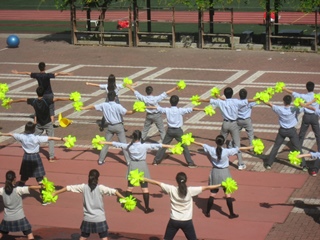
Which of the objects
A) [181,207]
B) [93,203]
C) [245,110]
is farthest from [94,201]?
[245,110]

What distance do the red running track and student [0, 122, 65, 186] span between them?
25192mm

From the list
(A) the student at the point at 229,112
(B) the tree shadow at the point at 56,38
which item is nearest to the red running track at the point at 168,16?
(B) the tree shadow at the point at 56,38

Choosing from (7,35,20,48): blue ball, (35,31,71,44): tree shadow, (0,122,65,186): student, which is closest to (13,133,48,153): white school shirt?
(0,122,65,186): student

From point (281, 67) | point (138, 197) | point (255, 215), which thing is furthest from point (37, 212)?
point (281, 67)

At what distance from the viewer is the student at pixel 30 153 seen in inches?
579

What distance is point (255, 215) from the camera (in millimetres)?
14273

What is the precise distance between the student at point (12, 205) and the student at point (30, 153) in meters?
2.33

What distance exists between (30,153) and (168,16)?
29816 millimetres

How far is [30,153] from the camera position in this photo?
15.0 metres

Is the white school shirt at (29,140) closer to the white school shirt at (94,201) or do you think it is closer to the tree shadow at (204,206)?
the white school shirt at (94,201)

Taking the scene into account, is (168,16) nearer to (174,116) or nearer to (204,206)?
(174,116)

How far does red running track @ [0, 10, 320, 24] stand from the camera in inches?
1634

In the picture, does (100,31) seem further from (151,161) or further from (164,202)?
(164,202)

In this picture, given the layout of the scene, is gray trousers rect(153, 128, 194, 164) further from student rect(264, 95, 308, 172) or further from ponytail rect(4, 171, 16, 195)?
ponytail rect(4, 171, 16, 195)
